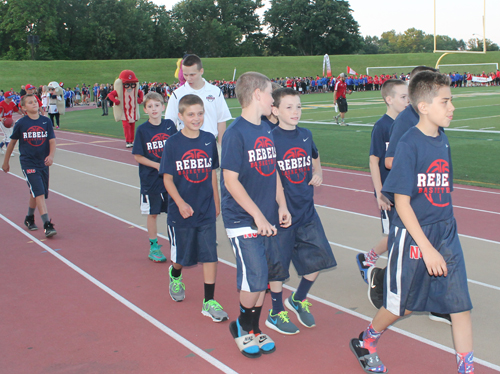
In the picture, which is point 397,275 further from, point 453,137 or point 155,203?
point 453,137

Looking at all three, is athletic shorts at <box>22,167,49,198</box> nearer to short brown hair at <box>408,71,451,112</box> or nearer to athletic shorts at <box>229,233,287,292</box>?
athletic shorts at <box>229,233,287,292</box>

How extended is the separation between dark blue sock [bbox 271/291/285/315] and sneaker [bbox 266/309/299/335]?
36 millimetres

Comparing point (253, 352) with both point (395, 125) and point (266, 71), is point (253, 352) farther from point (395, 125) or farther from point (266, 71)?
point (266, 71)

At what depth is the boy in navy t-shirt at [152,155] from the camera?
5.62m

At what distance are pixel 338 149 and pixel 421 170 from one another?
11.3 metres

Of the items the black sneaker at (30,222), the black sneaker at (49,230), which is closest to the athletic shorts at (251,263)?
the black sneaker at (49,230)

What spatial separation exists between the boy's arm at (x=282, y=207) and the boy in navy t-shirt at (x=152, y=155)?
2.15 m

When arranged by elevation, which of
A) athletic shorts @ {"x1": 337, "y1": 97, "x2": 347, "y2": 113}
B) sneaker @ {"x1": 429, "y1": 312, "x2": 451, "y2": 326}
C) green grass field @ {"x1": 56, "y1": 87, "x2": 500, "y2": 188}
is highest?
athletic shorts @ {"x1": 337, "y1": 97, "x2": 347, "y2": 113}

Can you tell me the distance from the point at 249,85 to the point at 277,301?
68.9 inches

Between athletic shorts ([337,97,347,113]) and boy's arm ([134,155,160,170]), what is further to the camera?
athletic shorts ([337,97,347,113])

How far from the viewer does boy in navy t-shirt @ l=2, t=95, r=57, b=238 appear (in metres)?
7.05

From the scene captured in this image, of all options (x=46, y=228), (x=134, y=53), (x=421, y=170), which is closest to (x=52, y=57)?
(x=134, y=53)

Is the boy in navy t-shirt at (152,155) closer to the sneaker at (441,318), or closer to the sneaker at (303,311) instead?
the sneaker at (303,311)

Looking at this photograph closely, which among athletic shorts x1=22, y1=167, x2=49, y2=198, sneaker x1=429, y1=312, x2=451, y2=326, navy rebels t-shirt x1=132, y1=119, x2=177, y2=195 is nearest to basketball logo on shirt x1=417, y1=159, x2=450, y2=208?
sneaker x1=429, y1=312, x2=451, y2=326
